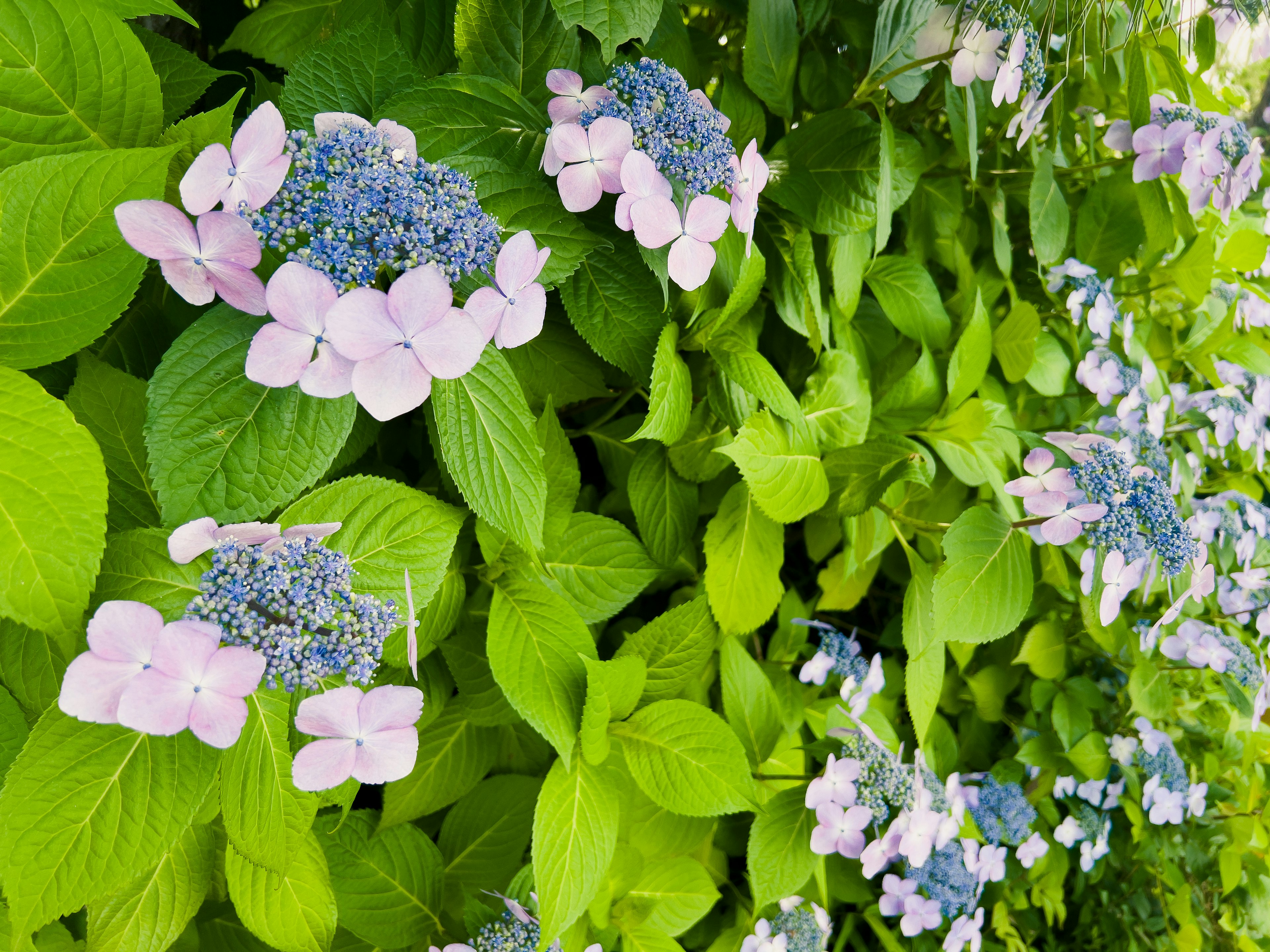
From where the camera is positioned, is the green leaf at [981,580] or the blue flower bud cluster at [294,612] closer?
the blue flower bud cluster at [294,612]

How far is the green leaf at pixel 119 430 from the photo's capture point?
589mm

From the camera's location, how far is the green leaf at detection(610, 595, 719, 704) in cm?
92

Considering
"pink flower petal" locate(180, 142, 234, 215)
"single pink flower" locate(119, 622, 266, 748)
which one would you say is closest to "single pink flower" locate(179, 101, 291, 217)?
"pink flower petal" locate(180, 142, 234, 215)

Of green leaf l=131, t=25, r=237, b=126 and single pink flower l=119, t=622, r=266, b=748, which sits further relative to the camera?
green leaf l=131, t=25, r=237, b=126

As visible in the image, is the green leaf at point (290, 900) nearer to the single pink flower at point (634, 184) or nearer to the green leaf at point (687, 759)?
the green leaf at point (687, 759)

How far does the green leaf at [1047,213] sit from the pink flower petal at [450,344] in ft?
3.34

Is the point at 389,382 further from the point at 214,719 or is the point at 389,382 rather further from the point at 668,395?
the point at 668,395

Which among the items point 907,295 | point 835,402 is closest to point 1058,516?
point 835,402

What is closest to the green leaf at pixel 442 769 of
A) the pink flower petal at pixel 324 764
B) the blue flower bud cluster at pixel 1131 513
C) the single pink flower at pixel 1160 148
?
the pink flower petal at pixel 324 764

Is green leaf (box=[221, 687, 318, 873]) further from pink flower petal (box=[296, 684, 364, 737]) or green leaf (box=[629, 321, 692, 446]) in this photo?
green leaf (box=[629, 321, 692, 446])

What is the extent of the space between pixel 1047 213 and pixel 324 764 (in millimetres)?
1233

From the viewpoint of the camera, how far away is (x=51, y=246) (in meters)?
0.50

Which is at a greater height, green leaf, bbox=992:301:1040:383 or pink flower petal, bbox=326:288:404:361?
pink flower petal, bbox=326:288:404:361

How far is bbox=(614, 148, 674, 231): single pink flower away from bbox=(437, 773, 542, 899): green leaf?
0.65m
